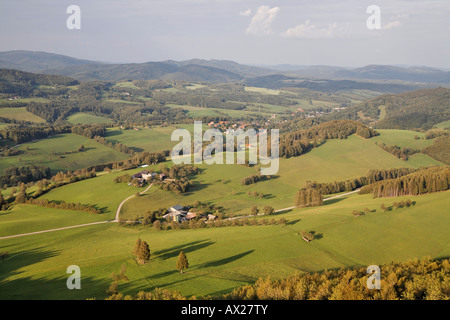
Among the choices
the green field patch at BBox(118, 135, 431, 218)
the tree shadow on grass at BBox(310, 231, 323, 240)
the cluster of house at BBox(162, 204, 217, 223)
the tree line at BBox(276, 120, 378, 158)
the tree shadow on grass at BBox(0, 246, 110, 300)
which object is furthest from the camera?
the tree line at BBox(276, 120, 378, 158)

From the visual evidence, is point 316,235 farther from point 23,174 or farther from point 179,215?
point 23,174

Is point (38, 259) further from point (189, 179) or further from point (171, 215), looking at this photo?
point (189, 179)

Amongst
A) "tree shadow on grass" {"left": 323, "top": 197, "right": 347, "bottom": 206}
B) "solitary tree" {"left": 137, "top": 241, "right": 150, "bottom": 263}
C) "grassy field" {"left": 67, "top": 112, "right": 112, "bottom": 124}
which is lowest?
"tree shadow on grass" {"left": 323, "top": 197, "right": 347, "bottom": 206}

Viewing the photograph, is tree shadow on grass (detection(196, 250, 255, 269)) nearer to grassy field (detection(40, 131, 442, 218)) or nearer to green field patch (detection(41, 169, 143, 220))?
grassy field (detection(40, 131, 442, 218))

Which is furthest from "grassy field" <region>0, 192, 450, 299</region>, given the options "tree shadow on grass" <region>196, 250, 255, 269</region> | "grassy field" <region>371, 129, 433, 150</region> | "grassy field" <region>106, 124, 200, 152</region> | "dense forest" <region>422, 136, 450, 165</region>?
"grassy field" <region>106, 124, 200, 152</region>

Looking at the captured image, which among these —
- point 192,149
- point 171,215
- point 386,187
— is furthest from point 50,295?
point 192,149

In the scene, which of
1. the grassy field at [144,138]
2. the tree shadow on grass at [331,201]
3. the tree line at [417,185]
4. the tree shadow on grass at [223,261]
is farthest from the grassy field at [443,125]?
the tree shadow on grass at [223,261]
